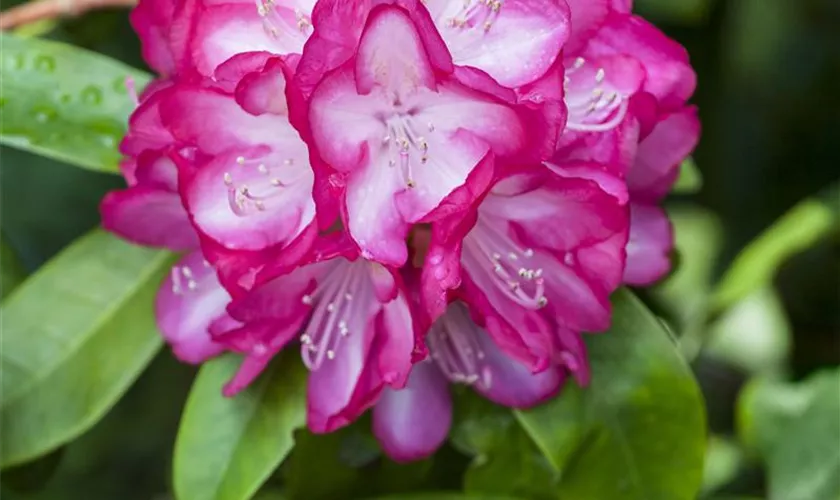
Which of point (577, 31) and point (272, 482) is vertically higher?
point (577, 31)

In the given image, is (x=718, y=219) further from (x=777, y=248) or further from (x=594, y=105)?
(x=594, y=105)


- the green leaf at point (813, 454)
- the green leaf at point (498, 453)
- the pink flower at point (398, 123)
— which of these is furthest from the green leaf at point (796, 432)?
the pink flower at point (398, 123)

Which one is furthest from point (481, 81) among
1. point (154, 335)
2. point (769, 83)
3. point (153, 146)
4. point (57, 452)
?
point (769, 83)

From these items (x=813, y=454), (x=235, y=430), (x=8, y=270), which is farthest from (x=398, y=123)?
(x=813, y=454)

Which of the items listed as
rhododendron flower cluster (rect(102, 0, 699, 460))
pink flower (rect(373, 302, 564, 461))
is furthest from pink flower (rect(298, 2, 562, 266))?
pink flower (rect(373, 302, 564, 461))

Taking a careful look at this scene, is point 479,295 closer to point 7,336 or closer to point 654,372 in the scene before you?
point 654,372

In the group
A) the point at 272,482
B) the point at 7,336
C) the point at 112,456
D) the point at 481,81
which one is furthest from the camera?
the point at 112,456

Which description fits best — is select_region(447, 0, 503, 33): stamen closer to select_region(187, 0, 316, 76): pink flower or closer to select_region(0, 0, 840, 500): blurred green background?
select_region(187, 0, 316, 76): pink flower
